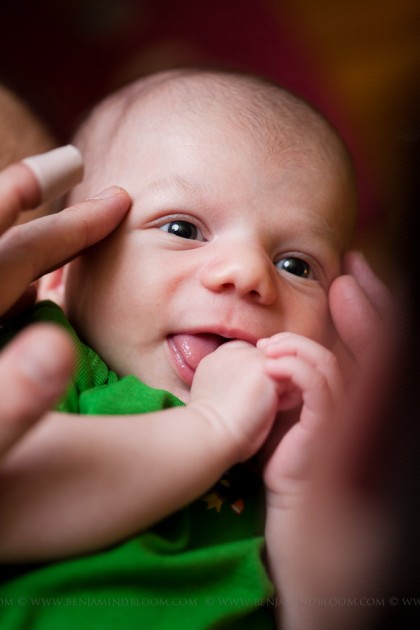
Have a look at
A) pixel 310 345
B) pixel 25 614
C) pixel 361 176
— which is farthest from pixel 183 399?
pixel 361 176

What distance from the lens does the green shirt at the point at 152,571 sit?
58 centimetres

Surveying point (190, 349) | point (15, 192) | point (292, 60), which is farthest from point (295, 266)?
point (292, 60)

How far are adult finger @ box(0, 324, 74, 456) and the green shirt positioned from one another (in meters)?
0.21

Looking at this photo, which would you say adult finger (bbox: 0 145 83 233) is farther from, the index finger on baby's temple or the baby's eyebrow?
the baby's eyebrow

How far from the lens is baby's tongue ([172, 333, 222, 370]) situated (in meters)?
0.76

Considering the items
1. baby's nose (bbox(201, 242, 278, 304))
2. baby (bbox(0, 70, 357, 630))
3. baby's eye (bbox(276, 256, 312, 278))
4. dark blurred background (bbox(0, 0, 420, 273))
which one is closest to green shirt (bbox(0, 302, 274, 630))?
baby (bbox(0, 70, 357, 630))

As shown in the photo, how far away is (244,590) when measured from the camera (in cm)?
65

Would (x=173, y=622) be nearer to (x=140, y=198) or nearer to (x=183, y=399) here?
(x=183, y=399)

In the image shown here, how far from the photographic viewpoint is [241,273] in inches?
28.9

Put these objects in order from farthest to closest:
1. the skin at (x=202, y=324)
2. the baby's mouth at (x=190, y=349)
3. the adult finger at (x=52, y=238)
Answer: the baby's mouth at (x=190, y=349) < the adult finger at (x=52, y=238) < the skin at (x=202, y=324)

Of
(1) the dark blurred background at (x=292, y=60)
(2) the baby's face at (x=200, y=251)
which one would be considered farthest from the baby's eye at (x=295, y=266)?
(1) the dark blurred background at (x=292, y=60)

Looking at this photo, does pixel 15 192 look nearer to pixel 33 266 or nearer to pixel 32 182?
pixel 32 182

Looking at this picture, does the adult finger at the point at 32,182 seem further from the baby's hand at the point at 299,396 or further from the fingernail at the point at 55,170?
the baby's hand at the point at 299,396

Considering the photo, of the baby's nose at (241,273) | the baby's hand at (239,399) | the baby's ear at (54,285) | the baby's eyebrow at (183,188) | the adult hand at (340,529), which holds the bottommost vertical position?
the adult hand at (340,529)
